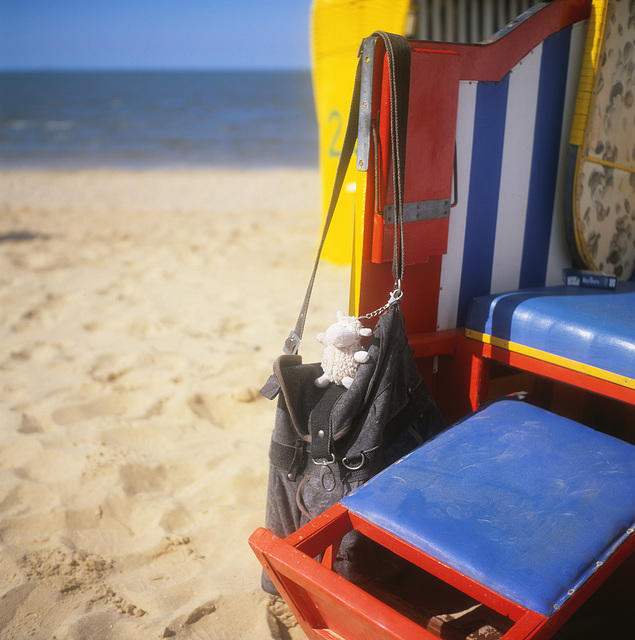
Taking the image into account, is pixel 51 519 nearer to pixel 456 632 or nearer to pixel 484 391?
pixel 456 632

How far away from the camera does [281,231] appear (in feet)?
23.1

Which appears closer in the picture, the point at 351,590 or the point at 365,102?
the point at 351,590

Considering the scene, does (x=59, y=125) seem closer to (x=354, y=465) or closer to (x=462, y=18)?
(x=462, y=18)

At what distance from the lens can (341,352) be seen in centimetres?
176

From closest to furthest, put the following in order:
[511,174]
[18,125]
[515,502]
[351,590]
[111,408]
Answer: [351,590] → [515,502] → [511,174] → [111,408] → [18,125]

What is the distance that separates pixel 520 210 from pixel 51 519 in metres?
1.99

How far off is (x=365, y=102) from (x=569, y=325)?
2.84ft

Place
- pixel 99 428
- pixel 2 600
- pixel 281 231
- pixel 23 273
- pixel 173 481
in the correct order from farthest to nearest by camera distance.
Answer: pixel 281 231 < pixel 23 273 < pixel 99 428 < pixel 173 481 < pixel 2 600

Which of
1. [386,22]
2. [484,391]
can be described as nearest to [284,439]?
[484,391]

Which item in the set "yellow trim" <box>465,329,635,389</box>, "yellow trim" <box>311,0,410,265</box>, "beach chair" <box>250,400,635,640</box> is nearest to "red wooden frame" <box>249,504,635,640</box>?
"beach chair" <box>250,400,635,640</box>

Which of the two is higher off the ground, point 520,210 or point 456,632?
point 520,210

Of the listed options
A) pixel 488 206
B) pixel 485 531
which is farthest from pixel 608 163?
pixel 485 531

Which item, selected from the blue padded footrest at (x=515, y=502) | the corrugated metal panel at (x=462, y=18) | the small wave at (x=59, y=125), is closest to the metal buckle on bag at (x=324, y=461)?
the blue padded footrest at (x=515, y=502)

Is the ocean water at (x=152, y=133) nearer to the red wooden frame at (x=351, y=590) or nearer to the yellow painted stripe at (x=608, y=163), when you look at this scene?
the yellow painted stripe at (x=608, y=163)
